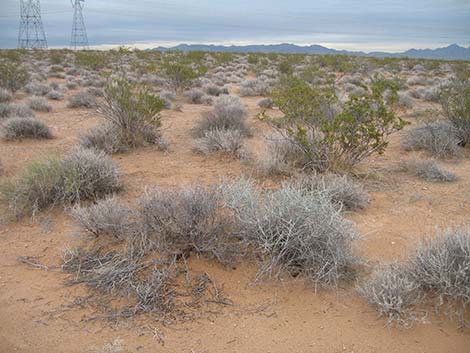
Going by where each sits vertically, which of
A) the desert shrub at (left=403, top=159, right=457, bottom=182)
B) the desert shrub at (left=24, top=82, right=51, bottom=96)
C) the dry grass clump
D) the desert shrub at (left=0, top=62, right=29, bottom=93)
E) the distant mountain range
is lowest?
the desert shrub at (left=403, top=159, right=457, bottom=182)

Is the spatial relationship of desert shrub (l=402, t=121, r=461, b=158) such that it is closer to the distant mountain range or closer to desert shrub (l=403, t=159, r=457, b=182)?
desert shrub (l=403, t=159, r=457, b=182)

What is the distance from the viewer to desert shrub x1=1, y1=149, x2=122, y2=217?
16.8ft

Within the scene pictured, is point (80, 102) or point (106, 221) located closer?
point (106, 221)

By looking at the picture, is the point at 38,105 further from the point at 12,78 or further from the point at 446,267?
the point at 446,267

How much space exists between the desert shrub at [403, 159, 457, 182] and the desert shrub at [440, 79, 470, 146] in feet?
7.26

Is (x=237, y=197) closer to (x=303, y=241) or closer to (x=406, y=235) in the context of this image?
(x=303, y=241)

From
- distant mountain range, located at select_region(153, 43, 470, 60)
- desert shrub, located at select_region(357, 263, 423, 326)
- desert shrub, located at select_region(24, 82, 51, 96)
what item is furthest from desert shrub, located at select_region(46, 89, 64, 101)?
distant mountain range, located at select_region(153, 43, 470, 60)

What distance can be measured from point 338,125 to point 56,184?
14.4 ft

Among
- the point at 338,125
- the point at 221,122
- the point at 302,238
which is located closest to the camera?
the point at 302,238

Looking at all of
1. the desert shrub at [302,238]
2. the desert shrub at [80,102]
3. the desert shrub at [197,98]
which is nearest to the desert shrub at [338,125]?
the desert shrub at [302,238]

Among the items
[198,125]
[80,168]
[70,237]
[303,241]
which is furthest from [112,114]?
[303,241]

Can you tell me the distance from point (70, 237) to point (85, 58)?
21.2 metres

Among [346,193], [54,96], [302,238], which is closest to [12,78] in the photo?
[54,96]

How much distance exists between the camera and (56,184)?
17.3 feet
